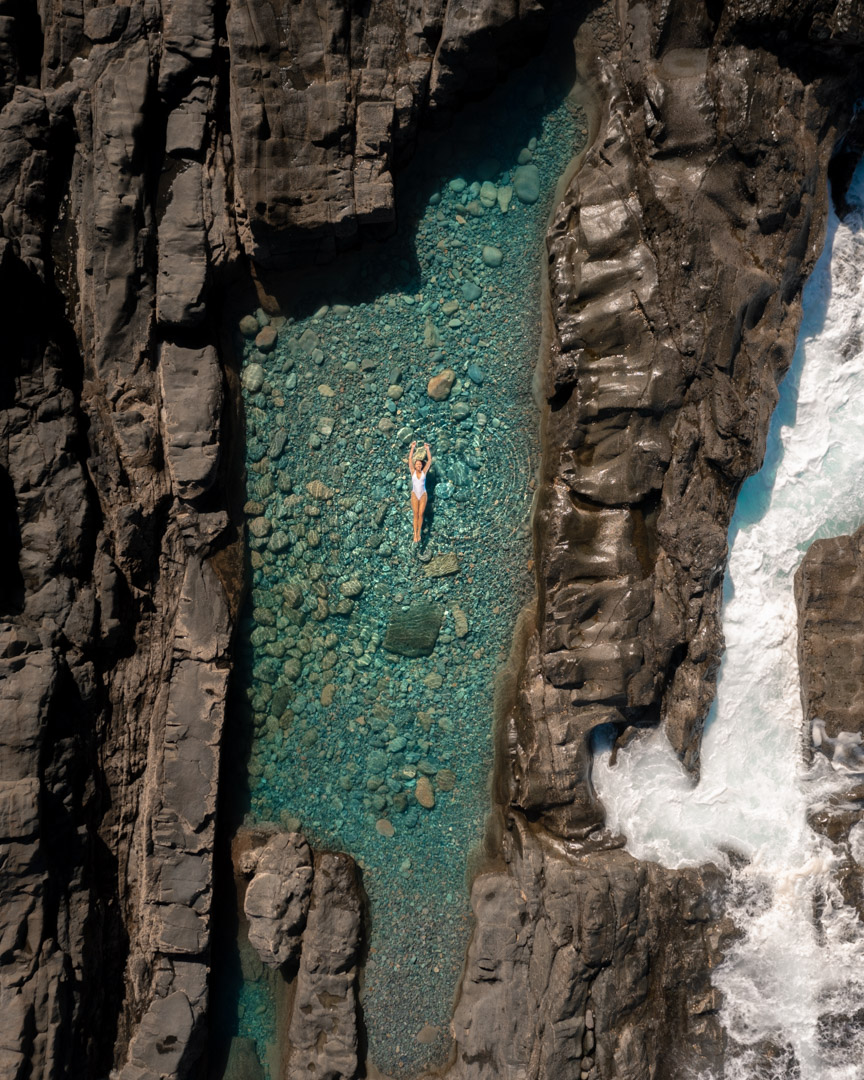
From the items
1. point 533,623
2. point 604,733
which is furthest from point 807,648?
point 533,623

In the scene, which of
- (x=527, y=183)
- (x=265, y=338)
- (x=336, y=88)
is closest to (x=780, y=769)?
(x=527, y=183)

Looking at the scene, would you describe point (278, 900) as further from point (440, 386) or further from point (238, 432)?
point (440, 386)

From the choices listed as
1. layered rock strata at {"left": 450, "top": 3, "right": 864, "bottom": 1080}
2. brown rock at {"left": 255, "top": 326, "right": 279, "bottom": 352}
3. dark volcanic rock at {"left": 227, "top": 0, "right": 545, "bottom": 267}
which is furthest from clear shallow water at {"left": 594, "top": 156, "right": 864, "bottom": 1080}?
brown rock at {"left": 255, "top": 326, "right": 279, "bottom": 352}

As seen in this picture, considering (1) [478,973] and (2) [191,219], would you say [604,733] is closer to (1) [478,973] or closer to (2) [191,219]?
(1) [478,973]

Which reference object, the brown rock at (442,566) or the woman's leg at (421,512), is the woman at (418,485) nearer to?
the woman's leg at (421,512)

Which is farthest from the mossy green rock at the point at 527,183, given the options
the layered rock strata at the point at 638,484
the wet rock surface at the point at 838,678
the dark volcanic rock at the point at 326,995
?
the dark volcanic rock at the point at 326,995

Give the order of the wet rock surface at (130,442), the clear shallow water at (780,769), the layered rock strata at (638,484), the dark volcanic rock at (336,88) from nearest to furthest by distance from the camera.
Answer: the wet rock surface at (130,442), the dark volcanic rock at (336,88), the layered rock strata at (638,484), the clear shallow water at (780,769)

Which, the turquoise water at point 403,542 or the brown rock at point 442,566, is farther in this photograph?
the brown rock at point 442,566

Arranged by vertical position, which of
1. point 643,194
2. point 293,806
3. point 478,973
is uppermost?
point 643,194
